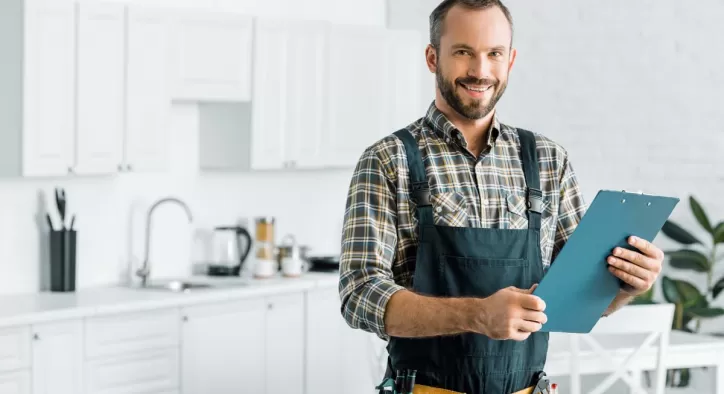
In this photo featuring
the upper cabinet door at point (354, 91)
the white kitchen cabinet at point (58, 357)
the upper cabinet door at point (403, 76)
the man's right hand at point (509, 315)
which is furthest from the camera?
the upper cabinet door at point (403, 76)

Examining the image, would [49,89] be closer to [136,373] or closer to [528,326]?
[136,373]

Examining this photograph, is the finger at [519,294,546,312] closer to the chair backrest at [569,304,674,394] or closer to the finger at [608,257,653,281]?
the finger at [608,257,653,281]

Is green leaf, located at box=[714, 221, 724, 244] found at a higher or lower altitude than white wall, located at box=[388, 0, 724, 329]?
lower

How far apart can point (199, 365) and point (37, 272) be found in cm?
83

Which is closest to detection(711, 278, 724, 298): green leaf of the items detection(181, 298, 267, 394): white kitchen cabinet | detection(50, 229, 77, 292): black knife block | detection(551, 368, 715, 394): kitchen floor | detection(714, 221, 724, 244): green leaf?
detection(714, 221, 724, 244): green leaf

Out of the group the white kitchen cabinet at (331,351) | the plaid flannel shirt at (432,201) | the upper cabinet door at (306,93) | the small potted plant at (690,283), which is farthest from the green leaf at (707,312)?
the plaid flannel shirt at (432,201)

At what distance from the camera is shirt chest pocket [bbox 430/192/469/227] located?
79.3 inches

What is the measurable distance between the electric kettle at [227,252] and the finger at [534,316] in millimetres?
3627

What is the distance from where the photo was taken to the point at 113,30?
456 cm

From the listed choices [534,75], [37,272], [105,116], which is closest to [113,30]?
[105,116]

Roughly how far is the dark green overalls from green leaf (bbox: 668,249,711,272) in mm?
3455

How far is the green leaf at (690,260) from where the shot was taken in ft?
17.2

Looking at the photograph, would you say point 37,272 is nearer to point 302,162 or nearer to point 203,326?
point 203,326

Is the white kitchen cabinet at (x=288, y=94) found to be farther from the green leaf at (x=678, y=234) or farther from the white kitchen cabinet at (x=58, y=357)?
the green leaf at (x=678, y=234)
